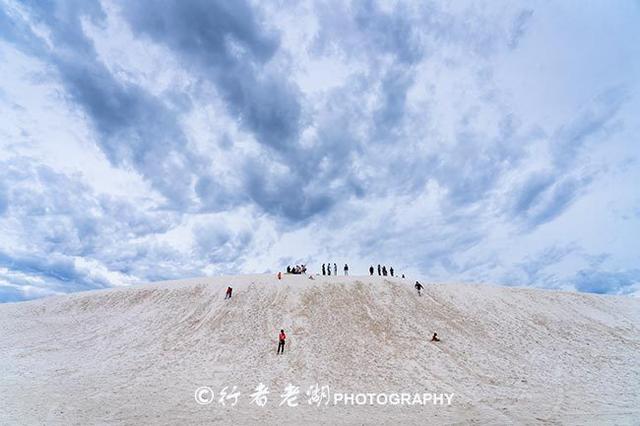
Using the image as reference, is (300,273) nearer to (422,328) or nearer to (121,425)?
(422,328)

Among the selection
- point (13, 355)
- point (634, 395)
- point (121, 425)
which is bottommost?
point (121, 425)

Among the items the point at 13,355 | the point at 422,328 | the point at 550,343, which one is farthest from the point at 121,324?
the point at 550,343

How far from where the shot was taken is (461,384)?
83.9ft

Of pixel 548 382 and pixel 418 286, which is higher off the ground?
pixel 418 286

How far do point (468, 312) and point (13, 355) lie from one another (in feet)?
138

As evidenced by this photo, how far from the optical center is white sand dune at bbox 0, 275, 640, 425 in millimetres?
21188

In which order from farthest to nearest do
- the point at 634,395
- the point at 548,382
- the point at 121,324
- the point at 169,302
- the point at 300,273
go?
1. the point at 300,273
2. the point at 169,302
3. the point at 121,324
4. the point at 548,382
5. the point at 634,395

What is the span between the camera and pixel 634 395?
81.5 feet

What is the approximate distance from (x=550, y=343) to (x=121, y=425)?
3429 centimetres

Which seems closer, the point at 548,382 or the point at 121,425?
the point at 121,425

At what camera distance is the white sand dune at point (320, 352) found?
69.5 feet

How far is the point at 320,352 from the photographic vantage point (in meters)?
29.6

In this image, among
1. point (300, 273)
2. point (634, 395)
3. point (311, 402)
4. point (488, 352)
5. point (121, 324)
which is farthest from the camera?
point (300, 273)

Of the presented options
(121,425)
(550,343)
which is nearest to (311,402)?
(121,425)
